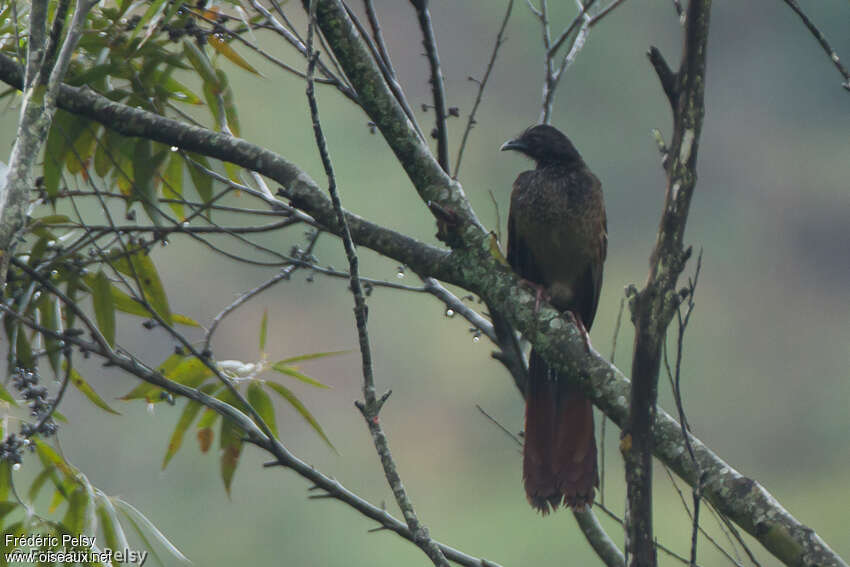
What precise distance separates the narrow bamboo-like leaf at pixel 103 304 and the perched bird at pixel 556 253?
119 centimetres

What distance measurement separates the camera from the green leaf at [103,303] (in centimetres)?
240

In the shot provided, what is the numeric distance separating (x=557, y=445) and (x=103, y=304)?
134 cm

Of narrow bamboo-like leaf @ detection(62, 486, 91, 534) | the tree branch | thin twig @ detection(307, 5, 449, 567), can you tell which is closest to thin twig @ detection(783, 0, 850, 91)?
the tree branch

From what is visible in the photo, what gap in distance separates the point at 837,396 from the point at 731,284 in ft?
13.9

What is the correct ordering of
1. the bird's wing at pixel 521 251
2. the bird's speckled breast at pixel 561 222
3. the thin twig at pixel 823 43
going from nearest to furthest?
the thin twig at pixel 823 43 → the bird's speckled breast at pixel 561 222 → the bird's wing at pixel 521 251

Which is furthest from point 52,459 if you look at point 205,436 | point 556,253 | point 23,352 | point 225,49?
point 556,253

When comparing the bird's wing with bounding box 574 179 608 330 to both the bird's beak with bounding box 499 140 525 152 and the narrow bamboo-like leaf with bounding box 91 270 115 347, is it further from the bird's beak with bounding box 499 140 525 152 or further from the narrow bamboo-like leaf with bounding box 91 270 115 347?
the narrow bamboo-like leaf with bounding box 91 270 115 347

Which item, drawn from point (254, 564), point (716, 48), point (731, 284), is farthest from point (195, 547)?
point (716, 48)

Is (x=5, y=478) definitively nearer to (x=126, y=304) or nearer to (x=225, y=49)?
(x=126, y=304)

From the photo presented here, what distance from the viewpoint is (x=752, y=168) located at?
30281 millimetres

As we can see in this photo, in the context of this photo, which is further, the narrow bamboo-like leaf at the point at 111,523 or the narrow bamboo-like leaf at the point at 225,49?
the narrow bamboo-like leaf at the point at 225,49

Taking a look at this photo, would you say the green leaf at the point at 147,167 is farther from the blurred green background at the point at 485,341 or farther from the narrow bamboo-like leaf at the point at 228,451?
the blurred green background at the point at 485,341

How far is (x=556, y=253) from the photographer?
3.51 metres

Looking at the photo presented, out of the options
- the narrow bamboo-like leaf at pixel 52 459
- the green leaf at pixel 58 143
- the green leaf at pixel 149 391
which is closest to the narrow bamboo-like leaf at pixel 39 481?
A: the narrow bamboo-like leaf at pixel 52 459
